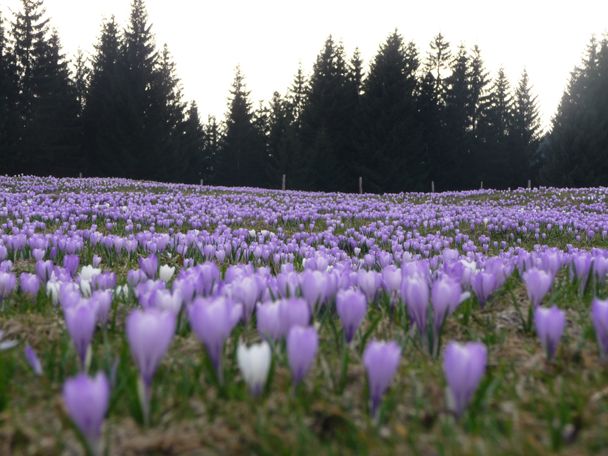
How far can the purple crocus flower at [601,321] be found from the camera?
1.74 m

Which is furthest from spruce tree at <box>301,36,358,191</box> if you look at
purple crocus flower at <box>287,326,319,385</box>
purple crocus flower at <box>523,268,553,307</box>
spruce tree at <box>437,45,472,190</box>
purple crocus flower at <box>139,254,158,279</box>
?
purple crocus flower at <box>287,326,319,385</box>

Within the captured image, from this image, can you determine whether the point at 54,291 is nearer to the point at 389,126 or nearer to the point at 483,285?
the point at 483,285

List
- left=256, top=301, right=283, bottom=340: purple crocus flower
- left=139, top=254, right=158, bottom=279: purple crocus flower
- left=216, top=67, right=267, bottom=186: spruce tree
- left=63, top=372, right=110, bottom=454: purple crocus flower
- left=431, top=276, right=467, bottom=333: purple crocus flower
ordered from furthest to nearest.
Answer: left=216, top=67, right=267, bottom=186: spruce tree, left=139, top=254, right=158, bottom=279: purple crocus flower, left=431, top=276, right=467, bottom=333: purple crocus flower, left=256, top=301, right=283, bottom=340: purple crocus flower, left=63, top=372, right=110, bottom=454: purple crocus flower

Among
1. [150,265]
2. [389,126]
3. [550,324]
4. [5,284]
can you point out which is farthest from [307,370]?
[389,126]

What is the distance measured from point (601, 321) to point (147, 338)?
1.45 metres

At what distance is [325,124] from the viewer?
52625 millimetres

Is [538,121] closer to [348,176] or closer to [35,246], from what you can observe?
[348,176]

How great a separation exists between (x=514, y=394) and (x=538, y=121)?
226ft

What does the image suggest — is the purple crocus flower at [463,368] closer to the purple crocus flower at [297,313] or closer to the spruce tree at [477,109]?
the purple crocus flower at [297,313]

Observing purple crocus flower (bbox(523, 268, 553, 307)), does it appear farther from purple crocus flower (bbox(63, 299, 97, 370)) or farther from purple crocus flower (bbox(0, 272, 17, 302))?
purple crocus flower (bbox(0, 272, 17, 302))

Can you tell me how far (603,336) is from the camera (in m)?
1.81

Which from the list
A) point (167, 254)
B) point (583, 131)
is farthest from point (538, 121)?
point (167, 254)

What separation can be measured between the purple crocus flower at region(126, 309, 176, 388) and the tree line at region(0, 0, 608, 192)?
155ft

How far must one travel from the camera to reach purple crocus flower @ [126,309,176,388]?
1.40 metres
